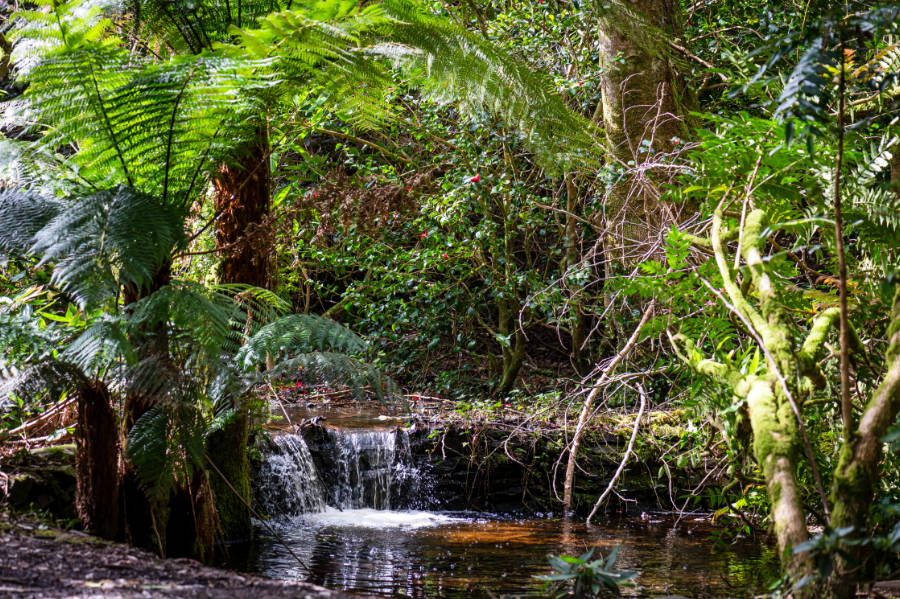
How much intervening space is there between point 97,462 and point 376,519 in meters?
2.63

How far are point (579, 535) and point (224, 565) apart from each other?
2.09 meters

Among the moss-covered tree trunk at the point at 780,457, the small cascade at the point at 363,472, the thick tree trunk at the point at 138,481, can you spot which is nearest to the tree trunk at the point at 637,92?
the small cascade at the point at 363,472

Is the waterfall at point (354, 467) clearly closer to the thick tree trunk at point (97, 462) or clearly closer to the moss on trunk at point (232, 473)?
the moss on trunk at point (232, 473)

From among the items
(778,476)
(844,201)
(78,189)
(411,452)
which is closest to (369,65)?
(78,189)

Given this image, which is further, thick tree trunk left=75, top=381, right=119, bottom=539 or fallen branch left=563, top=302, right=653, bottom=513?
fallen branch left=563, top=302, right=653, bottom=513

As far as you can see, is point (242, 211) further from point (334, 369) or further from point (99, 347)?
point (99, 347)

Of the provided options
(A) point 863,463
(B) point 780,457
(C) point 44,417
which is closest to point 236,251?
(C) point 44,417

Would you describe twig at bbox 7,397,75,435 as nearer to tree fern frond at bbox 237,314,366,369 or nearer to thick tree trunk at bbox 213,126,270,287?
Result: thick tree trunk at bbox 213,126,270,287

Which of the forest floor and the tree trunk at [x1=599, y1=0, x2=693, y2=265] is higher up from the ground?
the tree trunk at [x1=599, y1=0, x2=693, y2=265]

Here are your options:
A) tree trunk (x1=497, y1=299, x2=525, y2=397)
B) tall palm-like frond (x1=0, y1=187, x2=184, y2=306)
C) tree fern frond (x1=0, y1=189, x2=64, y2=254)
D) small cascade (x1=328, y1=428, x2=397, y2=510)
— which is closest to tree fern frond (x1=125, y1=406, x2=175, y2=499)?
tall palm-like frond (x1=0, y1=187, x2=184, y2=306)

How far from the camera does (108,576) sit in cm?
202

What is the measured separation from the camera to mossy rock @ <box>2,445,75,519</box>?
3391mm

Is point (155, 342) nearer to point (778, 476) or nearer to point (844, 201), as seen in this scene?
point (778, 476)

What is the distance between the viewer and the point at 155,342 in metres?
2.79
